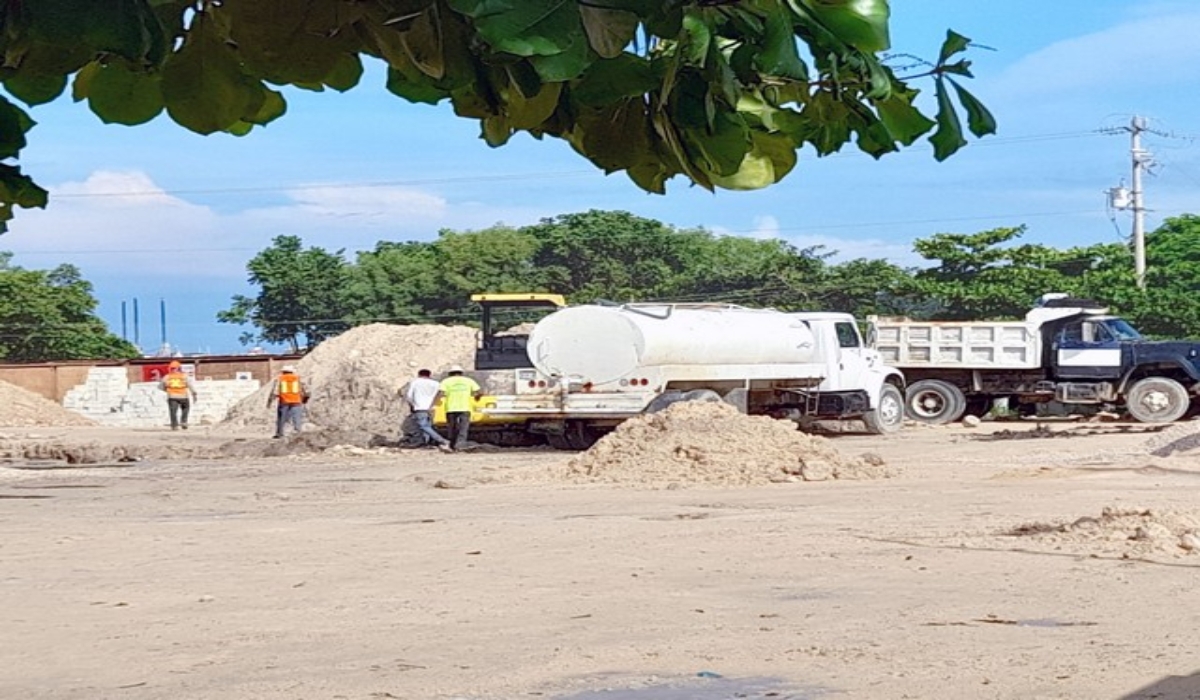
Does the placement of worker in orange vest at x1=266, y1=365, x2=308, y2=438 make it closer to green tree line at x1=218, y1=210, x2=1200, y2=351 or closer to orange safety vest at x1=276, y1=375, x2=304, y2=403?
orange safety vest at x1=276, y1=375, x2=304, y2=403

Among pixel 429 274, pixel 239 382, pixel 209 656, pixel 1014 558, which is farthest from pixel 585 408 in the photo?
pixel 429 274

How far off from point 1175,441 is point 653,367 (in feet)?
26.9

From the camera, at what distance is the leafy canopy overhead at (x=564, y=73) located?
2400mm

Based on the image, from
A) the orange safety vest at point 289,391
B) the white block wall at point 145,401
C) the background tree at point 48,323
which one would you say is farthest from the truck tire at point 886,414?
the background tree at point 48,323

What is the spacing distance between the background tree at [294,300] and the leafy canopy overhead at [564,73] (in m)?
76.7

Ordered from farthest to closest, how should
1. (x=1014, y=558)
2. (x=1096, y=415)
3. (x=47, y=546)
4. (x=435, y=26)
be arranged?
(x=1096, y=415), (x=47, y=546), (x=1014, y=558), (x=435, y=26)

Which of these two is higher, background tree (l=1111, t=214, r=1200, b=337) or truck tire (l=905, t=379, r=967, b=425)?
background tree (l=1111, t=214, r=1200, b=337)

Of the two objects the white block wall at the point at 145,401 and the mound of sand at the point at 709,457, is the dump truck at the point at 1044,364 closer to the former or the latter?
the mound of sand at the point at 709,457

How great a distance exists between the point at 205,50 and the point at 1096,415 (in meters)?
36.8

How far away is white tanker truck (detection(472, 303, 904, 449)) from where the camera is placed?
2817 centimetres

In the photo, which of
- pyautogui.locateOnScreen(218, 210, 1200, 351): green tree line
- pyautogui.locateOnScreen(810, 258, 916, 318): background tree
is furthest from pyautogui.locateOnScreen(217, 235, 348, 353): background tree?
pyautogui.locateOnScreen(810, 258, 916, 318): background tree

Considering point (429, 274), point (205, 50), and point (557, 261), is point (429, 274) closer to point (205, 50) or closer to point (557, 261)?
point (557, 261)

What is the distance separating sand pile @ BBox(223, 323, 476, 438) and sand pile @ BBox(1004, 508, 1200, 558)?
22.5m

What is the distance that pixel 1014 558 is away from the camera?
12.7 meters
